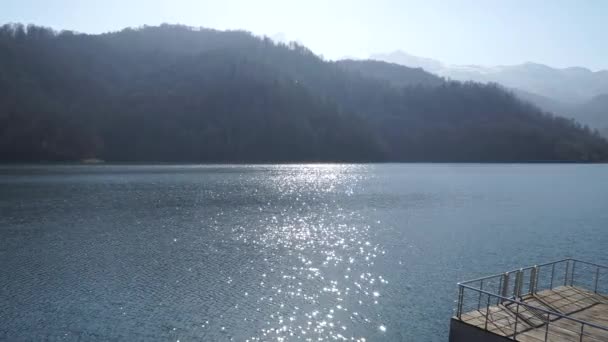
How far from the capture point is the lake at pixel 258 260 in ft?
64.9

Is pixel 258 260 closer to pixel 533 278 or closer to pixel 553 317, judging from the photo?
pixel 533 278

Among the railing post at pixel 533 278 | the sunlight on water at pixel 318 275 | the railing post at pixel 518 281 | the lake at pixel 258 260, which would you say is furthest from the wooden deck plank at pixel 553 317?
the sunlight on water at pixel 318 275

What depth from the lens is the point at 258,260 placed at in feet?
100

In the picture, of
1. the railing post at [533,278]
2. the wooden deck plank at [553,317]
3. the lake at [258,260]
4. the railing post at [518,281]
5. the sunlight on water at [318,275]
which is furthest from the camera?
the lake at [258,260]

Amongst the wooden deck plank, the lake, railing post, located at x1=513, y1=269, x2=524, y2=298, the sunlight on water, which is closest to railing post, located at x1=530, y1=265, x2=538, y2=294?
the wooden deck plank

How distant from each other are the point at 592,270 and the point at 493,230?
15305 millimetres

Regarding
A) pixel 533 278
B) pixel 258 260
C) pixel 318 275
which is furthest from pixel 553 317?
pixel 258 260

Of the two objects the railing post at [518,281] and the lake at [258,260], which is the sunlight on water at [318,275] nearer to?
the lake at [258,260]

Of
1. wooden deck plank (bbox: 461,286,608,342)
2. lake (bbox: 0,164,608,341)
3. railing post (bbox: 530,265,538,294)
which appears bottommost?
lake (bbox: 0,164,608,341)

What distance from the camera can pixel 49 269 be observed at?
27.8m

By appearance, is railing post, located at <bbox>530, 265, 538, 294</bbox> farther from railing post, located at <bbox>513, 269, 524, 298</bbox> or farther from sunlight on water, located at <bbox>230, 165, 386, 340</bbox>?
sunlight on water, located at <bbox>230, 165, 386, 340</bbox>

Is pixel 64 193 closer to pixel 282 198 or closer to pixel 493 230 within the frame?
pixel 282 198

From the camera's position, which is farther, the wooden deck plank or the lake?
the lake

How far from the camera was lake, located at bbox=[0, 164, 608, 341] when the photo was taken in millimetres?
19781
